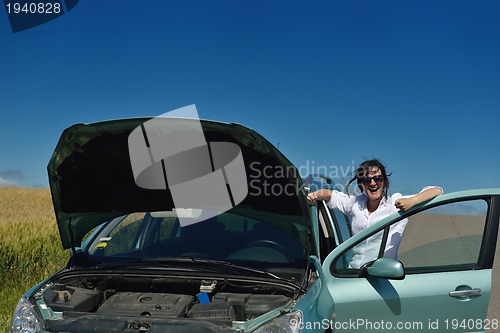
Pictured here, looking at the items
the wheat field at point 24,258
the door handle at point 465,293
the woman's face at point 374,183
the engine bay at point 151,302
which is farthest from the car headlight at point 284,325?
the wheat field at point 24,258

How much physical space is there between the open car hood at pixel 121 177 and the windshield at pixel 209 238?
166 mm

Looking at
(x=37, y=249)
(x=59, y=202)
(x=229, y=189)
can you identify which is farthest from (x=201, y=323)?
(x=37, y=249)

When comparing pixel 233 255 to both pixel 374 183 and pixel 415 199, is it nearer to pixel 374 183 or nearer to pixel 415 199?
pixel 374 183

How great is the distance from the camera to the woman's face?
14.9 ft

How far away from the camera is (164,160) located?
13.5 ft

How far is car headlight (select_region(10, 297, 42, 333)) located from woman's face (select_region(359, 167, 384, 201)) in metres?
2.70

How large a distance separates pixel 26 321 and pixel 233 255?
5.15 ft

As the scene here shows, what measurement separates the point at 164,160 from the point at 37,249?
6.38m

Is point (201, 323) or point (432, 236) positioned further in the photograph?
point (432, 236)

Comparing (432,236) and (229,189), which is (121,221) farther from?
(432,236)

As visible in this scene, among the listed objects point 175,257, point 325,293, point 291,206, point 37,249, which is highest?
point 291,206

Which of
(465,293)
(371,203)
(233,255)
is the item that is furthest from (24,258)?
(465,293)

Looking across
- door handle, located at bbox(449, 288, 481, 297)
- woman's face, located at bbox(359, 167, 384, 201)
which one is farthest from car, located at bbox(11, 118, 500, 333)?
woman's face, located at bbox(359, 167, 384, 201)

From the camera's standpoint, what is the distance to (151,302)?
379 centimetres
